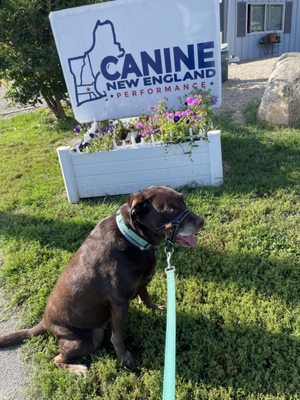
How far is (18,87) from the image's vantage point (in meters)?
7.13

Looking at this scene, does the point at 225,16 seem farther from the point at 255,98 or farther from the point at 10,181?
the point at 10,181

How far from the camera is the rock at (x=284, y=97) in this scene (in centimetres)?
566

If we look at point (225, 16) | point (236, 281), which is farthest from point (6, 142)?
point (225, 16)

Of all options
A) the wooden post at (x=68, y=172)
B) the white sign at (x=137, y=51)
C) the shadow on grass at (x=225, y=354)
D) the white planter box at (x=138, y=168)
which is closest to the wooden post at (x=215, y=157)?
the white planter box at (x=138, y=168)

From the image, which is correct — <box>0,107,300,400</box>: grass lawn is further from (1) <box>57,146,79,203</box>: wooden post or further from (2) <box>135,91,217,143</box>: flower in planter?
(2) <box>135,91,217,143</box>: flower in planter

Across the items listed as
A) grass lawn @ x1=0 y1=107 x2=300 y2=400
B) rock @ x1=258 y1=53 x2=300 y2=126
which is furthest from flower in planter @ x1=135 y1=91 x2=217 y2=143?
rock @ x1=258 y1=53 x2=300 y2=126

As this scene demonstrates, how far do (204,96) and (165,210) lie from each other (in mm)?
3012

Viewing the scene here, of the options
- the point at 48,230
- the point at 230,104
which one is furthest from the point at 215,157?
the point at 230,104

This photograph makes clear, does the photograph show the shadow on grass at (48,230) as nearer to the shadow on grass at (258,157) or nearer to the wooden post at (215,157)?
the wooden post at (215,157)

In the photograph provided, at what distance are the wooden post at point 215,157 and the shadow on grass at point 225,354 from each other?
6.67ft

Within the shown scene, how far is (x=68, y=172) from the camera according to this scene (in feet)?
14.6

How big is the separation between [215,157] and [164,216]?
2292 millimetres

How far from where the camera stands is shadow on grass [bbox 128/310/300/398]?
7.43 feet

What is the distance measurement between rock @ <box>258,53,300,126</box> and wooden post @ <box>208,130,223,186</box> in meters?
2.15
